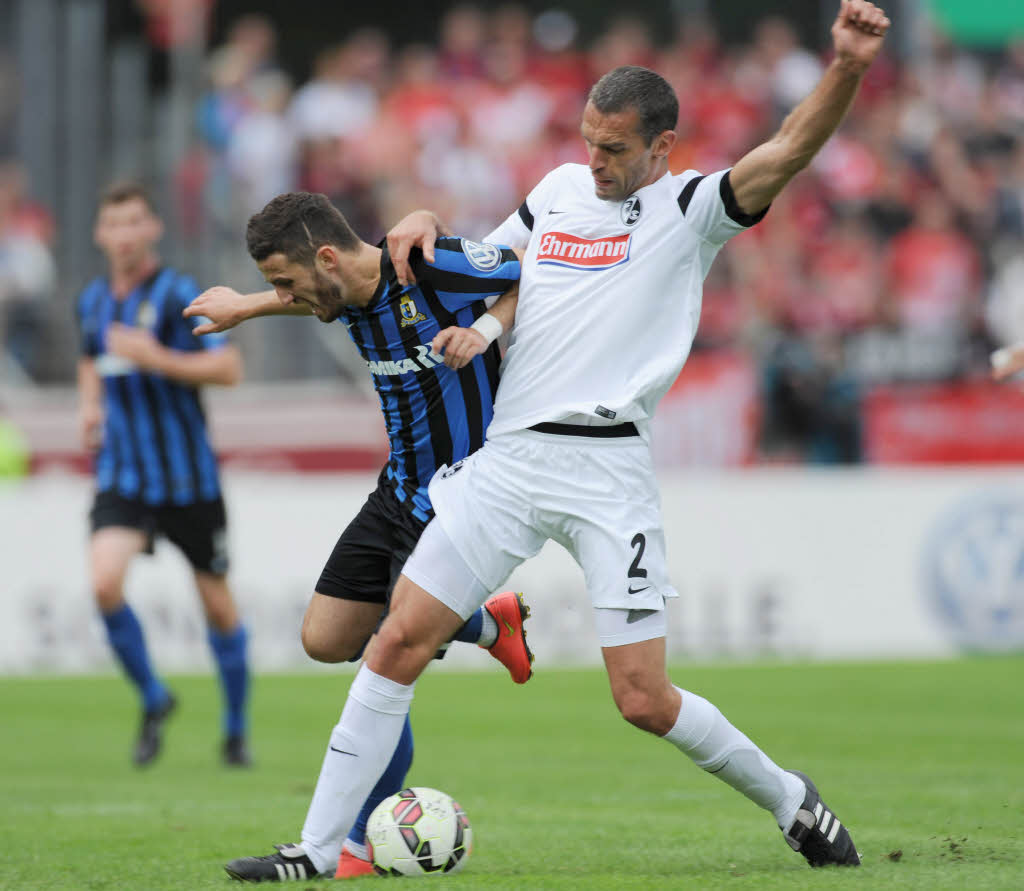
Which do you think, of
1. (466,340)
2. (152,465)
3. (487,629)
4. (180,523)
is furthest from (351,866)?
(152,465)

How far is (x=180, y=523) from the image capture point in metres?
8.30

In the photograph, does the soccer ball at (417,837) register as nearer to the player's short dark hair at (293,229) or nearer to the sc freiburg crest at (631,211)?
the player's short dark hair at (293,229)

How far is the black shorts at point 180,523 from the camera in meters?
8.27

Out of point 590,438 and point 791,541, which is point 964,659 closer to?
point 791,541

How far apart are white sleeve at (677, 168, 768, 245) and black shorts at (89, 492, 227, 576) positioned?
4.03m

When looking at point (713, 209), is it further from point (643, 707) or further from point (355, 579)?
point (355, 579)

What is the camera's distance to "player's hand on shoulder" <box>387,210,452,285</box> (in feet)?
16.6

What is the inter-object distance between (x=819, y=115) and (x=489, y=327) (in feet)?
3.87

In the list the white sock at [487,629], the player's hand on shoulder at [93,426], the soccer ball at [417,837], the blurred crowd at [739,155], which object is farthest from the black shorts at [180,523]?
the blurred crowd at [739,155]

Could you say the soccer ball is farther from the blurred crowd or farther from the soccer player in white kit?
the blurred crowd

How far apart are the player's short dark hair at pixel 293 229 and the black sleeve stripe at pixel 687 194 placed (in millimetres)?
1061

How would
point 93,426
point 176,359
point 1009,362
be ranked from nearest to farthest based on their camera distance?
1. point 1009,362
2. point 176,359
3. point 93,426

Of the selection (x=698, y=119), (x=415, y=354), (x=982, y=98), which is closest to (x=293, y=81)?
(x=698, y=119)

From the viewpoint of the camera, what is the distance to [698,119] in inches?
725
